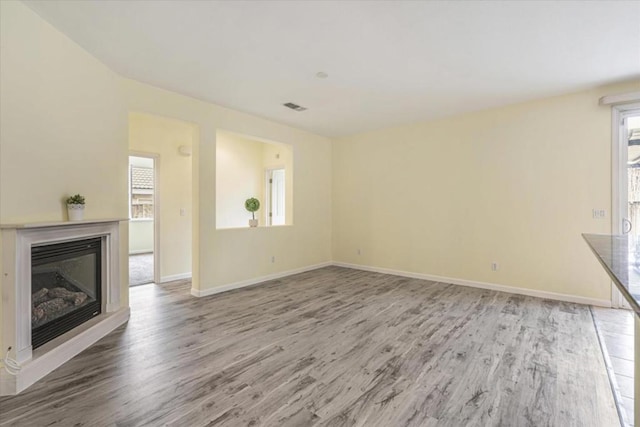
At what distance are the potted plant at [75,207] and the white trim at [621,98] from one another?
5.89 m

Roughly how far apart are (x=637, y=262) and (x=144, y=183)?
376 inches

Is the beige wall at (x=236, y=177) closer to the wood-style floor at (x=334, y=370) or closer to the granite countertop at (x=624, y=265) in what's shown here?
the wood-style floor at (x=334, y=370)

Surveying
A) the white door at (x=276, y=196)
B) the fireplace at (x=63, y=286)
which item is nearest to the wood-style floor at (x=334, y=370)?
the fireplace at (x=63, y=286)

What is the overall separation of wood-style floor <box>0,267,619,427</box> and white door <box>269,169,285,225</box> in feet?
11.3

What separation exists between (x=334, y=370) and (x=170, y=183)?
423 cm

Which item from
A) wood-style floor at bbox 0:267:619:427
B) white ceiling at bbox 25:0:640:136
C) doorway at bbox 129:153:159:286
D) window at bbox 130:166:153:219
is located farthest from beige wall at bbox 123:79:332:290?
window at bbox 130:166:153:219

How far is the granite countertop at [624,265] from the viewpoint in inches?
37.0

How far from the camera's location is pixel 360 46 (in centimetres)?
277

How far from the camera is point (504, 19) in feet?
7.77

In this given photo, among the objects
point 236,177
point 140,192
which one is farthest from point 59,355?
point 140,192

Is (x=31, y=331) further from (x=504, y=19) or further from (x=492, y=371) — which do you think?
(x=504, y=19)

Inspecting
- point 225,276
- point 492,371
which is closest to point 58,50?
point 225,276

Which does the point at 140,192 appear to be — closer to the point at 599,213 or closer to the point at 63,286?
the point at 63,286

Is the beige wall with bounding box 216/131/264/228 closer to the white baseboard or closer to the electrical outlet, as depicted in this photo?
the white baseboard
